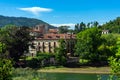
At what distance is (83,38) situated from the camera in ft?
282

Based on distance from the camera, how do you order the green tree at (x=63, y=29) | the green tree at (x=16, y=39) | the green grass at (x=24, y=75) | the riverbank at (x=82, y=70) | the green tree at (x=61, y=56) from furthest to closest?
the green tree at (x=63, y=29)
the green tree at (x=61, y=56)
the green tree at (x=16, y=39)
the riverbank at (x=82, y=70)
the green grass at (x=24, y=75)

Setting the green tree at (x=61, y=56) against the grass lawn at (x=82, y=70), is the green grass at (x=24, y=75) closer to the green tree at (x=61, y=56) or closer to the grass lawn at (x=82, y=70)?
the grass lawn at (x=82, y=70)

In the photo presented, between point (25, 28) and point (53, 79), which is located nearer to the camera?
point (53, 79)

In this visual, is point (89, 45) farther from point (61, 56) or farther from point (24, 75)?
point (24, 75)

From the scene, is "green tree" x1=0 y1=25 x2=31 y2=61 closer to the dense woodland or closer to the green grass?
the dense woodland

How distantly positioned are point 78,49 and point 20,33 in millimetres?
12796

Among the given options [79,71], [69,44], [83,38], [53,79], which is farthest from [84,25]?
[53,79]

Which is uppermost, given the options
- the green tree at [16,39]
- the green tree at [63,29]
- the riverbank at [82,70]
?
the green tree at [63,29]

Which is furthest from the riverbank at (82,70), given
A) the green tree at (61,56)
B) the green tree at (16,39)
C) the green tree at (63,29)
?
the green tree at (63,29)

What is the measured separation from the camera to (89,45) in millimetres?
84000

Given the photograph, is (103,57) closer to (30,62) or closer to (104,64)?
(104,64)

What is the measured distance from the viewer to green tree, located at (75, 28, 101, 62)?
271 ft

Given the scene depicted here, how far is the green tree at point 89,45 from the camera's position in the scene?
82.8 m

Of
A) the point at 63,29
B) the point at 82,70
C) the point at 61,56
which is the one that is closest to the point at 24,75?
the point at 82,70
